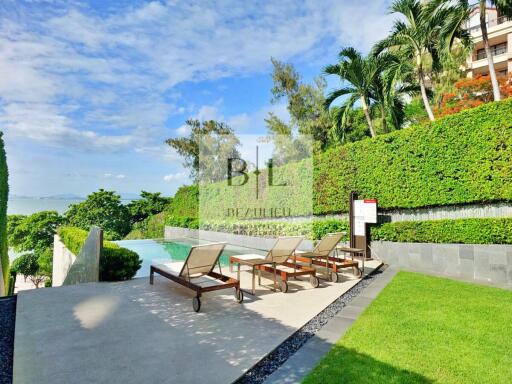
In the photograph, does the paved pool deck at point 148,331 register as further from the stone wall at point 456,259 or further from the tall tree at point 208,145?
the tall tree at point 208,145

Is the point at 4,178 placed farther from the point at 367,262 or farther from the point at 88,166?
the point at 88,166

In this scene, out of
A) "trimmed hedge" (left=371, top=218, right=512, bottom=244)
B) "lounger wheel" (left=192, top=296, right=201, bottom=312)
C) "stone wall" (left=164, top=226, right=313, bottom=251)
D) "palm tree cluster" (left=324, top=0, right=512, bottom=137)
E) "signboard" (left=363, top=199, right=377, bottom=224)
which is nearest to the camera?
"lounger wheel" (left=192, top=296, right=201, bottom=312)

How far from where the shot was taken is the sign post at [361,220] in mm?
11242

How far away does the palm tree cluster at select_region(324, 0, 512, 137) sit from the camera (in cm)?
1207

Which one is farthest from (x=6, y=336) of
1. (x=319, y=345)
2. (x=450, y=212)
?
(x=450, y=212)

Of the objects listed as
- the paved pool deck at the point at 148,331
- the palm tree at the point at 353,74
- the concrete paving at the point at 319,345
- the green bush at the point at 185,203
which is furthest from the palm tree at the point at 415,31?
the green bush at the point at 185,203

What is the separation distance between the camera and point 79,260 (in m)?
9.12

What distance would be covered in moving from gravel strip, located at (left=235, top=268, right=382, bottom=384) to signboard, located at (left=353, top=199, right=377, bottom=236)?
4.95 meters

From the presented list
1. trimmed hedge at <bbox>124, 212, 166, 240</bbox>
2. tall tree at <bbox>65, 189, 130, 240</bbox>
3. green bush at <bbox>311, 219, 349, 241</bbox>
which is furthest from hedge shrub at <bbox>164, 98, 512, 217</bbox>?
tall tree at <bbox>65, 189, 130, 240</bbox>

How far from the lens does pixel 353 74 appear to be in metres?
14.9

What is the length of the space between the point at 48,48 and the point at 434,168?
16.6m

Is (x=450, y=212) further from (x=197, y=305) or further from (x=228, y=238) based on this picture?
(x=228, y=238)

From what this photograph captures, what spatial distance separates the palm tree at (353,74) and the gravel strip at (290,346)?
34.3ft

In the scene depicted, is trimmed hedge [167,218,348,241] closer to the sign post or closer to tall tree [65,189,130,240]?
the sign post
